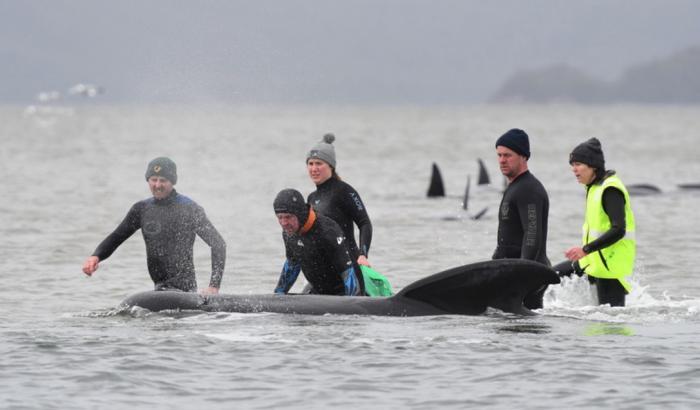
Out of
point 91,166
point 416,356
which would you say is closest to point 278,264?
point 416,356

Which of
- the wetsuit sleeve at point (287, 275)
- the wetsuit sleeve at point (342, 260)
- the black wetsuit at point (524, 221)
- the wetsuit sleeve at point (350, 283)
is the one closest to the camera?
the black wetsuit at point (524, 221)

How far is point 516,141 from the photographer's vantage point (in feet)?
42.0

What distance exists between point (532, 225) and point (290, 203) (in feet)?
7.66

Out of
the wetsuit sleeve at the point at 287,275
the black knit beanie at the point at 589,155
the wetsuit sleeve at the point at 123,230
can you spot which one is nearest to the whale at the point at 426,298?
the wetsuit sleeve at the point at 287,275

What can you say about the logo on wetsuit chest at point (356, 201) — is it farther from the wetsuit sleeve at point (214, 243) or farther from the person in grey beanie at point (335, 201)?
the wetsuit sleeve at point (214, 243)

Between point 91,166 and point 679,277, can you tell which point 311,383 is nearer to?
point 679,277

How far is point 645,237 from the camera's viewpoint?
1020 inches

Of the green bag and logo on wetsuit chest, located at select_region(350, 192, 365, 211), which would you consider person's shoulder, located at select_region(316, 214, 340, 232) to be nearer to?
the green bag

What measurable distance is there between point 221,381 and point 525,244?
339 cm

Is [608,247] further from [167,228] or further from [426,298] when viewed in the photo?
[167,228]

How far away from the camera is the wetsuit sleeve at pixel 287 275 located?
44.7 ft

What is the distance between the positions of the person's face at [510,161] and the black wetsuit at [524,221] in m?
0.07

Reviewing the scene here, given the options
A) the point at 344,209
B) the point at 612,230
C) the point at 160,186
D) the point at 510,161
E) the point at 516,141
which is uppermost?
the point at 516,141

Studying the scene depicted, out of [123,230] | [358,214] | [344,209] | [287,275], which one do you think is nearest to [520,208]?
[358,214]
